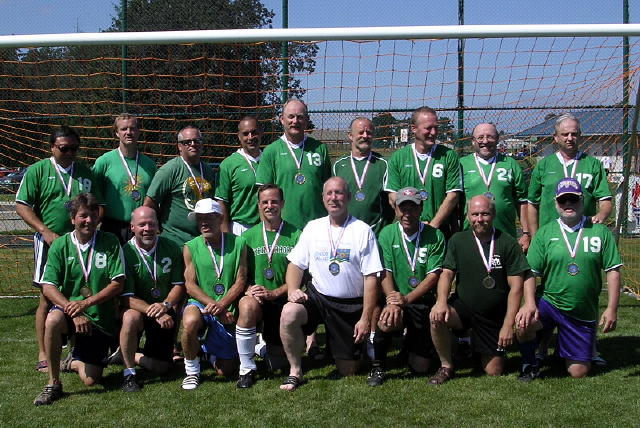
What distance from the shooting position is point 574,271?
17.6 feet

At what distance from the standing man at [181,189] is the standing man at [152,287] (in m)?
0.56

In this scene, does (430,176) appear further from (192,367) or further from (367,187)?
(192,367)

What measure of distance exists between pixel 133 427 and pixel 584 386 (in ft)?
10.6

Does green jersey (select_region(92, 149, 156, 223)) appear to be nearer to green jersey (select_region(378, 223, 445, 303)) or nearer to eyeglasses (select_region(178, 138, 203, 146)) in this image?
eyeglasses (select_region(178, 138, 203, 146))

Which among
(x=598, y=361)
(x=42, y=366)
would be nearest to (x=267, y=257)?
(x=42, y=366)

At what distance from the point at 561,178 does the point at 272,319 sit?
110 inches

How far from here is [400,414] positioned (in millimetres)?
4602

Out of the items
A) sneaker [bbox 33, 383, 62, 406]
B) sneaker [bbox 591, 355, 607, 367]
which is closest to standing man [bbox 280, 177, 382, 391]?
sneaker [bbox 33, 383, 62, 406]

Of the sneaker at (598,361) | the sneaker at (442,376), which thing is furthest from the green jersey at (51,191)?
the sneaker at (598,361)

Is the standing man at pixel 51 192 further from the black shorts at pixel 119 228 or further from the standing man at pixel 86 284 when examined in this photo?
the standing man at pixel 86 284

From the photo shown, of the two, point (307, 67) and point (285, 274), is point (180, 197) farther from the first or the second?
point (307, 67)

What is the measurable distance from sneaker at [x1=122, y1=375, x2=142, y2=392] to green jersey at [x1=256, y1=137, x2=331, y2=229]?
1.85 metres

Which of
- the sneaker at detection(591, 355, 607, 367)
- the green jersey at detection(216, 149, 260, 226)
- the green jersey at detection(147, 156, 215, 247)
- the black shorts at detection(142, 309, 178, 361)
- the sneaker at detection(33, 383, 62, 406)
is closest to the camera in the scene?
the sneaker at detection(33, 383, 62, 406)

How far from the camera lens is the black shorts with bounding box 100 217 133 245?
6.30 metres
